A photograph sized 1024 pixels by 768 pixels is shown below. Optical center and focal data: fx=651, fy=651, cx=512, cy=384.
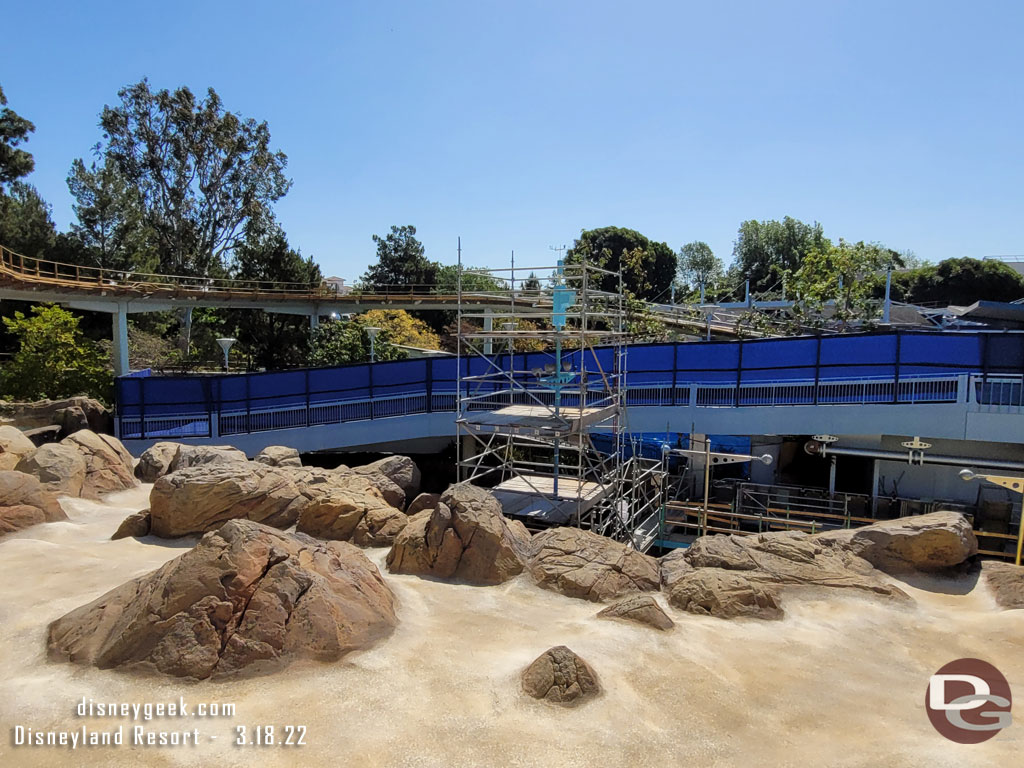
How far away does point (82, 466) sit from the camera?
15.8 meters

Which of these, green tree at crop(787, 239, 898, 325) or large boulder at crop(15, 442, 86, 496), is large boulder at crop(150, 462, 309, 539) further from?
green tree at crop(787, 239, 898, 325)

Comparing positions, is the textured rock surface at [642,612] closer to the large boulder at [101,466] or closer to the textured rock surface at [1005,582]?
the textured rock surface at [1005,582]

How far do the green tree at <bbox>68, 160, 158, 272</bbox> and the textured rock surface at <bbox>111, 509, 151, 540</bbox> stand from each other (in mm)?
34442

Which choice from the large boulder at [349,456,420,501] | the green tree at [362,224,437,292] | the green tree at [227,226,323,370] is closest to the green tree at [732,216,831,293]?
the green tree at [362,224,437,292]

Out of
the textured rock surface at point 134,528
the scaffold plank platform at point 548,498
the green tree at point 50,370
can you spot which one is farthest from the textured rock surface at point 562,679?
the green tree at point 50,370

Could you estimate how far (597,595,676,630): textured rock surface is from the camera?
8883 millimetres

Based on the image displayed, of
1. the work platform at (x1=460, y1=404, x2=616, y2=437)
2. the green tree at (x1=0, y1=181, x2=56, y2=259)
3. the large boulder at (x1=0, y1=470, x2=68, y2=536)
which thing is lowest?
the large boulder at (x1=0, y1=470, x2=68, y2=536)

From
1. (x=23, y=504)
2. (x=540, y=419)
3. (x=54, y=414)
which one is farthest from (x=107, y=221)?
(x=540, y=419)

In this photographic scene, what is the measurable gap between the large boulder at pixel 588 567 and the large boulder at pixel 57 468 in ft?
36.5

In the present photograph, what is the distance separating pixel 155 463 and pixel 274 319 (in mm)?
22039

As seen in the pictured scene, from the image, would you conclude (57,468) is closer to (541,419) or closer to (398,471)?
(398,471)

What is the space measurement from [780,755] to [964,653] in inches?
160

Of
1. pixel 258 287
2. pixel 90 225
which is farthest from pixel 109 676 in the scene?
pixel 90 225

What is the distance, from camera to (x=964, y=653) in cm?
856
